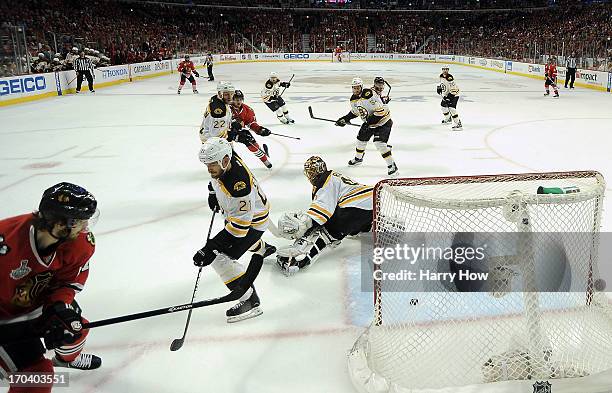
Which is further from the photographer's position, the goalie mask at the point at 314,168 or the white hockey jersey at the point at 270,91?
the white hockey jersey at the point at 270,91

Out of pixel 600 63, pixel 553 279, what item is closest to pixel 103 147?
pixel 553 279

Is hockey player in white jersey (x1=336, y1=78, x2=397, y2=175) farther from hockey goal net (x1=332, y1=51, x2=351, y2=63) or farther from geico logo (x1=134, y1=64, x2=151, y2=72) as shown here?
hockey goal net (x1=332, y1=51, x2=351, y2=63)

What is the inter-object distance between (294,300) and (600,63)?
15.3 meters

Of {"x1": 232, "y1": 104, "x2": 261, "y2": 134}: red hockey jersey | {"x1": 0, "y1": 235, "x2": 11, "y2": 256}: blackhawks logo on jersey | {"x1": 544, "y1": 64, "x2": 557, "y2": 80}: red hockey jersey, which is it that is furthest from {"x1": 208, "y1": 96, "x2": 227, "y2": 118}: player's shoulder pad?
{"x1": 544, "y1": 64, "x2": 557, "y2": 80}: red hockey jersey

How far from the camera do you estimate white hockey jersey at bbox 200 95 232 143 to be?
5.36 meters

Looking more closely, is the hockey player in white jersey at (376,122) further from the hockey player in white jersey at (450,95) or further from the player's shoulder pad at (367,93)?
the hockey player in white jersey at (450,95)

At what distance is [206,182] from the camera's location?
19.4ft

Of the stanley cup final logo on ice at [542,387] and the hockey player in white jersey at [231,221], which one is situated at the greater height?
the hockey player in white jersey at [231,221]

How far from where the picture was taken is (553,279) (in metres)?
2.36

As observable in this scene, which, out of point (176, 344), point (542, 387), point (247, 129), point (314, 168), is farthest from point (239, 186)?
point (247, 129)

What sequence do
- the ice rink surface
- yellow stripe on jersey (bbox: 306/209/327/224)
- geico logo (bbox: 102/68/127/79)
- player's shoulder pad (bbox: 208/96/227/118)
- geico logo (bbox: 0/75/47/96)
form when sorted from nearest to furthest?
1. the ice rink surface
2. yellow stripe on jersey (bbox: 306/209/327/224)
3. player's shoulder pad (bbox: 208/96/227/118)
4. geico logo (bbox: 0/75/47/96)
5. geico logo (bbox: 102/68/127/79)

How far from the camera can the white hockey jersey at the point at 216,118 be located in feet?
17.6

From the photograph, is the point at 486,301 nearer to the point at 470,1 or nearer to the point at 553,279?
the point at 553,279

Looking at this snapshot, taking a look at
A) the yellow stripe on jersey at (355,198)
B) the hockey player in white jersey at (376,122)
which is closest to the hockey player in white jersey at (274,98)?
the hockey player in white jersey at (376,122)
